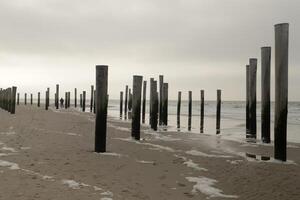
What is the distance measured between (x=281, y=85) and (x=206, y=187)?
3.57m

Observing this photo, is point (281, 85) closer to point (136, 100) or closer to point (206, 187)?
point (206, 187)

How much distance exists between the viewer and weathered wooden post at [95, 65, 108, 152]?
9.26 m

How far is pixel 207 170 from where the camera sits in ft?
25.8

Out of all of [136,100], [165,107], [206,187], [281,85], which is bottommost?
[206,187]

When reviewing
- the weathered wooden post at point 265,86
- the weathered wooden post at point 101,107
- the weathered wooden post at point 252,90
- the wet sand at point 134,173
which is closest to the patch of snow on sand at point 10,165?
the wet sand at point 134,173

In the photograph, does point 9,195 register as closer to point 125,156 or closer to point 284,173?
point 125,156

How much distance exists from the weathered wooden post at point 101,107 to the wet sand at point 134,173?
345 mm

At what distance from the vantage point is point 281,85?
8.91 metres

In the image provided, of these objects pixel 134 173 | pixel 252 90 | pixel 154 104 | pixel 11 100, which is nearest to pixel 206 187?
pixel 134 173

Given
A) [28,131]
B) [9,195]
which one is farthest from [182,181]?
[28,131]

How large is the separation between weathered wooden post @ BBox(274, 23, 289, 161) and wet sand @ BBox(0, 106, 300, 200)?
46 cm

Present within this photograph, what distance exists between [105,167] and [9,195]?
251 cm

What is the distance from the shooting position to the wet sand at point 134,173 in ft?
19.1

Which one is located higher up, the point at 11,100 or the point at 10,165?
the point at 11,100
